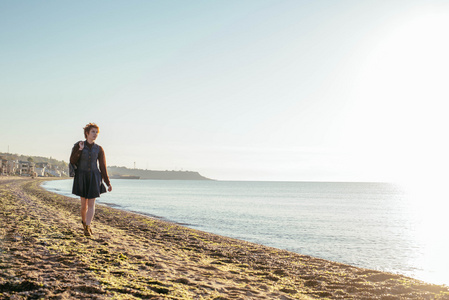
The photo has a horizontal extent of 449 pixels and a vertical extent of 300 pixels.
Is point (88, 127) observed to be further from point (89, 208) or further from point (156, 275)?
point (156, 275)

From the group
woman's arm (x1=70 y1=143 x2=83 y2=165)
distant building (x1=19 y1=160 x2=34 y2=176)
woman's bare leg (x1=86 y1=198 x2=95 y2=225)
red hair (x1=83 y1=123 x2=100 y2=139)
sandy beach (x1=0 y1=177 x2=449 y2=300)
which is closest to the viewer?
sandy beach (x1=0 y1=177 x2=449 y2=300)

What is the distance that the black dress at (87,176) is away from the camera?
7586mm

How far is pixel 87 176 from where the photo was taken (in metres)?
7.68

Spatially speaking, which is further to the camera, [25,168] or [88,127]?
[25,168]

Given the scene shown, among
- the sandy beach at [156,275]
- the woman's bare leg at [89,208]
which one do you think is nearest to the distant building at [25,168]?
the woman's bare leg at [89,208]

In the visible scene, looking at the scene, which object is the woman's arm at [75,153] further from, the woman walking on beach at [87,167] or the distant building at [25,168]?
the distant building at [25,168]

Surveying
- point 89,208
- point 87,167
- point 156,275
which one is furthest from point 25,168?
point 156,275

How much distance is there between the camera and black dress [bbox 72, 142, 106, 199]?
7586mm

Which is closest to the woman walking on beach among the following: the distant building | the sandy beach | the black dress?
the black dress

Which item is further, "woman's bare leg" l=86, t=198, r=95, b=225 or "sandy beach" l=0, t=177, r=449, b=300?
"woman's bare leg" l=86, t=198, r=95, b=225

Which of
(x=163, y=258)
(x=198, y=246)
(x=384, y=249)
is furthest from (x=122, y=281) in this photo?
(x=384, y=249)

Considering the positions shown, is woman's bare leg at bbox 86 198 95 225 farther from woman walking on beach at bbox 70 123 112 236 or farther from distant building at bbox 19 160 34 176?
distant building at bbox 19 160 34 176

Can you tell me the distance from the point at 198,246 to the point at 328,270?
4118 mm

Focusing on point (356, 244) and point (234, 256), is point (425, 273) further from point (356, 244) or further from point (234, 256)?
point (234, 256)
